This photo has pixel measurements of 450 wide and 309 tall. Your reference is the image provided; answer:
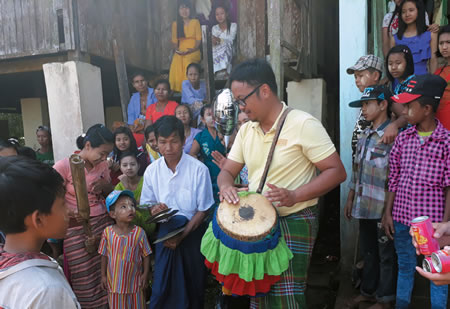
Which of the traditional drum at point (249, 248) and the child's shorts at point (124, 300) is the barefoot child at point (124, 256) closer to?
the child's shorts at point (124, 300)

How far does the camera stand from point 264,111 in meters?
2.19

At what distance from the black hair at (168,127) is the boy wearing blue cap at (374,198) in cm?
162

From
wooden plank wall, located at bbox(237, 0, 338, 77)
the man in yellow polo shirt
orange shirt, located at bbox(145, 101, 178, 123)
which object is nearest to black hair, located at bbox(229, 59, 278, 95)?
the man in yellow polo shirt

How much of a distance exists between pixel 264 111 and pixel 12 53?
5567mm

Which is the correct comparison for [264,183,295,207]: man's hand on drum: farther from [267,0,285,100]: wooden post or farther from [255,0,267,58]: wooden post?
[255,0,267,58]: wooden post

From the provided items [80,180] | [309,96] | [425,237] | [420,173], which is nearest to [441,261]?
[425,237]

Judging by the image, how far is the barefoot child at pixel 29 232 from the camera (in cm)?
117

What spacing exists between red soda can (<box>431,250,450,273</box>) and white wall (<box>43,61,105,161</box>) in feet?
16.8

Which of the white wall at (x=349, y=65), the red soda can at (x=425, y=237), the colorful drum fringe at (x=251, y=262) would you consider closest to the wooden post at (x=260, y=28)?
the white wall at (x=349, y=65)

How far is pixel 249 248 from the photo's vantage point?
6.41 feet

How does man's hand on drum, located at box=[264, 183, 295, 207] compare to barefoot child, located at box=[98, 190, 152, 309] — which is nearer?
man's hand on drum, located at box=[264, 183, 295, 207]

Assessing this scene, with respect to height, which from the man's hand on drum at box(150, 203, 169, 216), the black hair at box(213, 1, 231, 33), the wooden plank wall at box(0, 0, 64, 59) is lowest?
the man's hand on drum at box(150, 203, 169, 216)

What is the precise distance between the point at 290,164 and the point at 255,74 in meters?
0.61

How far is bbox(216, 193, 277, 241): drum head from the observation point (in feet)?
6.45
